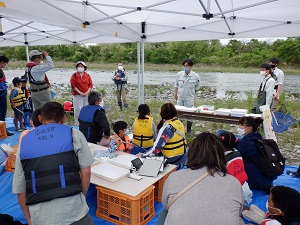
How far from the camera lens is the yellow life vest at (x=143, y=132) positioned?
115 inches

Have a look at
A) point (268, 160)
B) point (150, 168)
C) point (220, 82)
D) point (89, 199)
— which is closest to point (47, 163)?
point (150, 168)

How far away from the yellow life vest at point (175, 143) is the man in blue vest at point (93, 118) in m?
0.83

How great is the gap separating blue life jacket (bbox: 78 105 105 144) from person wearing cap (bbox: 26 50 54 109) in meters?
1.66

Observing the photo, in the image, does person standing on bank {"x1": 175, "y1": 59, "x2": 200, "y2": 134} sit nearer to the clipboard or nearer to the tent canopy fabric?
the tent canopy fabric

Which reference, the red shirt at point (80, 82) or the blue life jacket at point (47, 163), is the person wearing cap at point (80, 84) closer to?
A: the red shirt at point (80, 82)

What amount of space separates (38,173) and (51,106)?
0.41m

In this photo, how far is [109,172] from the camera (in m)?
2.16

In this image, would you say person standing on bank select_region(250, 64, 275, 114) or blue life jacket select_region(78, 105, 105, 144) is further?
person standing on bank select_region(250, 64, 275, 114)

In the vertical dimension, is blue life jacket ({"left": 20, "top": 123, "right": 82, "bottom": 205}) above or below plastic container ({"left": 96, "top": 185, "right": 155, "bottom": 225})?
above

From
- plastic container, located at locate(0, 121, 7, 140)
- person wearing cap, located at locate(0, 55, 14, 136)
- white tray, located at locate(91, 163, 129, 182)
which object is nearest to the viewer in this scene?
white tray, located at locate(91, 163, 129, 182)

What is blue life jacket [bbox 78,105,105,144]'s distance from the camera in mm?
2891

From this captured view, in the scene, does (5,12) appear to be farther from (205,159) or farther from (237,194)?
(237,194)

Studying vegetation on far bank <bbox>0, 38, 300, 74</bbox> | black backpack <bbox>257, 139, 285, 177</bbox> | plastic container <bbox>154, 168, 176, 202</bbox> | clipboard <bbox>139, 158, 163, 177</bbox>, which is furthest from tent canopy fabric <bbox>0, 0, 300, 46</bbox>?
vegetation on far bank <bbox>0, 38, 300, 74</bbox>

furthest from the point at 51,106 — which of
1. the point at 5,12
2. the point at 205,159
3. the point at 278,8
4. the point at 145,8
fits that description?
the point at 278,8
